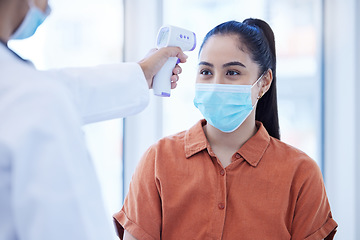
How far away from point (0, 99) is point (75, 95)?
0.24m

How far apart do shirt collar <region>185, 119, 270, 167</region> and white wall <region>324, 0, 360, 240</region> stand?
90 centimetres

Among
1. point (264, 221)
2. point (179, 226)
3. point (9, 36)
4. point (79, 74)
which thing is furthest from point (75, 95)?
point (264, 221)

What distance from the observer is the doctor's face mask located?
1375mm

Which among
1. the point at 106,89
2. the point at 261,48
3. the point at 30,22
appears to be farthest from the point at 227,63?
the point at 30,22

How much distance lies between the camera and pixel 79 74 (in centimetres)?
85

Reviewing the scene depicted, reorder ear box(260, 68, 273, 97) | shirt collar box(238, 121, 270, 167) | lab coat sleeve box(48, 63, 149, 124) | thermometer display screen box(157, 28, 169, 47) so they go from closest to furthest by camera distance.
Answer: lab coat sleeve box(48, 63, 149, 124)
thermometer display screen box(157, 28, 169, 47)
shirt collar box(238, 121, 270, 167)
ear box(260, 68, 273, 97)

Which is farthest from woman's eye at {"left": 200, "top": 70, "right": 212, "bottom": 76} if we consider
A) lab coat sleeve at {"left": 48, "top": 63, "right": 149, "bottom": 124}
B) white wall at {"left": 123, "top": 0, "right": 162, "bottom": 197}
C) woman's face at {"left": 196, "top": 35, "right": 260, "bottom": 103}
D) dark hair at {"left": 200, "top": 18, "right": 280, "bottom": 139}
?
white wall at {"left": 123, "top": 0, "right": 162, "bottom": 197}

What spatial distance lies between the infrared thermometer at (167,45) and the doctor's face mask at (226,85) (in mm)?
163

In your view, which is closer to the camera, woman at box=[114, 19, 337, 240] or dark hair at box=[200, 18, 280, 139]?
woman at box=[114, 19, 337, 240]

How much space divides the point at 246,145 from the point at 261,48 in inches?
15.3

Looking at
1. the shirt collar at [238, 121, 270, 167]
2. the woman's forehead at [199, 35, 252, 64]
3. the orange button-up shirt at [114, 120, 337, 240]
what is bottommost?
the orange button-up shirt at [114, 120, 337, 240]

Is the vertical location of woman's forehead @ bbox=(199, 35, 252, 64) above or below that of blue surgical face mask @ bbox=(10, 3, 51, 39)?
above

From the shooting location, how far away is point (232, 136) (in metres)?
1.44

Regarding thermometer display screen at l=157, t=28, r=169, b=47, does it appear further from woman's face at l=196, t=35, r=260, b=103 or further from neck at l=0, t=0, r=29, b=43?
neck at l=0, t=0, r=29, b=43
